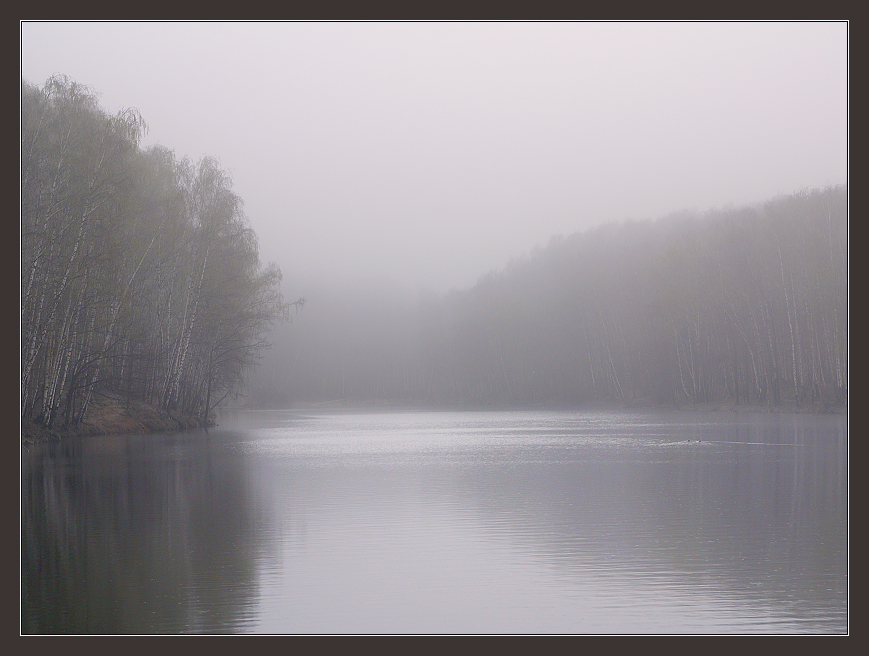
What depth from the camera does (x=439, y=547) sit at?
8695 millimetres

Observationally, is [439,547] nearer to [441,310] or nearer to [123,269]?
[123,269]

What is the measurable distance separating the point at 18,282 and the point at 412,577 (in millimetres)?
4372

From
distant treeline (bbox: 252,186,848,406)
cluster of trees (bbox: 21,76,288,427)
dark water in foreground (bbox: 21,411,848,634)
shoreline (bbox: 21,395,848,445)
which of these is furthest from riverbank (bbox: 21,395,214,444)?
distant treeline (bbox: 252,186,848,406)

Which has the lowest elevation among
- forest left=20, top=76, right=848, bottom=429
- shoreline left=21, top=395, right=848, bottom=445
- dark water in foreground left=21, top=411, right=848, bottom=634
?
shoreline left=21, top=395, right=848, bottom=445

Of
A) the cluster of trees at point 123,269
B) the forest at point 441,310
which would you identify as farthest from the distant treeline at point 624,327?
the cluster of trees at point 123,269

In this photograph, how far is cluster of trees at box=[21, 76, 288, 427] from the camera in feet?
65.0

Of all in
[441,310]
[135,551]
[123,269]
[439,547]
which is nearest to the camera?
[135,551]

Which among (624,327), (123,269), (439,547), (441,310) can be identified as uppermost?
(441,310)

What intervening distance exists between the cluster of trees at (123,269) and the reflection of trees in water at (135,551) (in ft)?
8.25

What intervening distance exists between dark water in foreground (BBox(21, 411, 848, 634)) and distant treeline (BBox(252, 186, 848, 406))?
399cm

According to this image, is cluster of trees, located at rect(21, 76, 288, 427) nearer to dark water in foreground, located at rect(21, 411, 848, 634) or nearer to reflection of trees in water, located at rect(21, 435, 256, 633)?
reflection of trees in water, located at rect(21, 435, 256, 633)

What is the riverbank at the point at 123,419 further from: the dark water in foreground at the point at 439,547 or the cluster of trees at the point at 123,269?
the dark water in foreground at the point at 439,547

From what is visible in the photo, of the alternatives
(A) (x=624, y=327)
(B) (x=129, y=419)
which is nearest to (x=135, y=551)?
(B) (x=129, y=419)

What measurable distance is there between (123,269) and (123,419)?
255 inches
